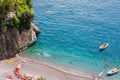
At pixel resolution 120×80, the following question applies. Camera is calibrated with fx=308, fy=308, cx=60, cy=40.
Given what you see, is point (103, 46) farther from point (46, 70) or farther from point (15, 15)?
point (15, 15)

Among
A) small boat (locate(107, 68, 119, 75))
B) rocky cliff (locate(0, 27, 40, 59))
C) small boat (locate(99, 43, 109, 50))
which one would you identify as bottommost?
small boat (locate(107, 68, 119, 75))

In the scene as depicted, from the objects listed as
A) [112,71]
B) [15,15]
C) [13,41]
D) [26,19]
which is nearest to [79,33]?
[26,19]

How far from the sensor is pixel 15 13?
88.1 metres

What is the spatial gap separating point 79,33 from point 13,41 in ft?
80.0

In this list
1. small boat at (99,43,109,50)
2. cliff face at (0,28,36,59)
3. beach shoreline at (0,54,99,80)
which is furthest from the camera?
small boat at (99,43,109,50)

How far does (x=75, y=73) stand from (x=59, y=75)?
4.57 m

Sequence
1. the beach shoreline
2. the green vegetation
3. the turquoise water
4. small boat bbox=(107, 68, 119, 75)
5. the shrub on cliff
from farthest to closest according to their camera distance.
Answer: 1. the turquoise water
2. the shrub on cliff
3. the green vegetation
4. small boat bbox=(107, 68, 119, 75)
5. the beach shoreline

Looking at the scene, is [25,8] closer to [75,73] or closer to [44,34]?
[44,34]

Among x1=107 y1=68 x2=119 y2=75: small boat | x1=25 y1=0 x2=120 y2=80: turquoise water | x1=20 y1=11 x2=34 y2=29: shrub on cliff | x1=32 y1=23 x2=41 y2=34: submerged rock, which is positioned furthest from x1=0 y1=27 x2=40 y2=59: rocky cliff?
x1=107 y1=68 x2=119 y2=75: small boat

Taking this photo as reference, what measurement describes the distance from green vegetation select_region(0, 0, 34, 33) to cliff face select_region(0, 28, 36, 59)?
177 cm

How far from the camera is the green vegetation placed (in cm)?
8394

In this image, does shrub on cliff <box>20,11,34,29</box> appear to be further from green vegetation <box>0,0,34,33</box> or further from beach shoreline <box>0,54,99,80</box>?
beach shoreline <box>0,54,99,80</box>

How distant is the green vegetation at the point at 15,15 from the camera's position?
8394 centimetres

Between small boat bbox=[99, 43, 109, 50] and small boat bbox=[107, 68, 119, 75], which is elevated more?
small boat bbox=[99, 43, 109, 50]
